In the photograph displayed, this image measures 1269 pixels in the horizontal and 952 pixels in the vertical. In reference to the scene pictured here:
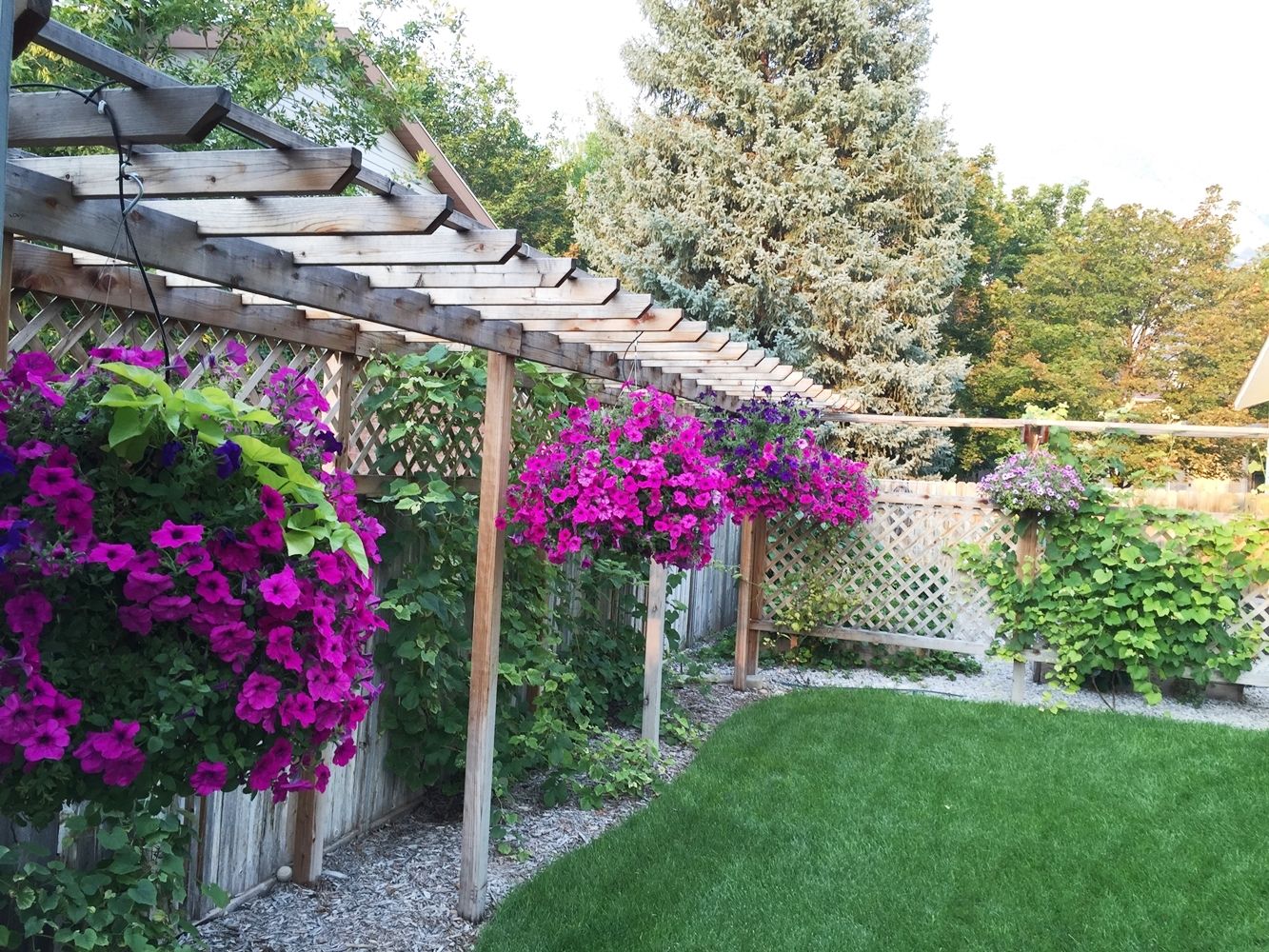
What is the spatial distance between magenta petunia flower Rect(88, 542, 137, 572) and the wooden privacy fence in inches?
194

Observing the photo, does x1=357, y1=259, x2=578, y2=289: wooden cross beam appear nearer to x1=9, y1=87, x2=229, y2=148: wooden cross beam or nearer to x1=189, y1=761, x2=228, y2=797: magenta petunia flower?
x1=9, y1=87, x2=229, y2=148: wooden cross beam

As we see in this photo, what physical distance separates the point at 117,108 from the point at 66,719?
0.83 metres

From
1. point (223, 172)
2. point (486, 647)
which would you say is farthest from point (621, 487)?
point (223, 172)

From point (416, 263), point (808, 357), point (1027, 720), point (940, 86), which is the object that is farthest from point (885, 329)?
point (416, 263)

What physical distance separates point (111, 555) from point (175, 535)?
3.0 inches

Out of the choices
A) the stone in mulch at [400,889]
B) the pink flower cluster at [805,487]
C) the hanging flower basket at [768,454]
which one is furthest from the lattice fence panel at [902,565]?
the stone in mulch at [400,889]

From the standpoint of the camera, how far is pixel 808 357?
10891 mm

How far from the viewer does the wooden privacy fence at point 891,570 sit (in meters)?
5.94

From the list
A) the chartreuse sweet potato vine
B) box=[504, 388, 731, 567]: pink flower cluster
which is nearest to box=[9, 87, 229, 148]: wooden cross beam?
box=[504, 388, 731, 567]: pink flower cluster

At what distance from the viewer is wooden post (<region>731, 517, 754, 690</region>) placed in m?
5.86

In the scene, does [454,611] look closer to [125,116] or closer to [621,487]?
[621,487]

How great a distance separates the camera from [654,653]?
4309 mm

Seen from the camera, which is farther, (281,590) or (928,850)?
(928,850)

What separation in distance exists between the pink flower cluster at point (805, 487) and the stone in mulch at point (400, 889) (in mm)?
1765
